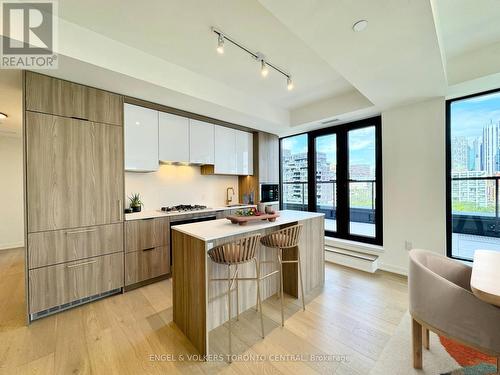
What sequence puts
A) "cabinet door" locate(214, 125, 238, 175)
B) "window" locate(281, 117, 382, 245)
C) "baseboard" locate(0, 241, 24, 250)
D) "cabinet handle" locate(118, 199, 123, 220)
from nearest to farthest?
1. "cabinet handle" locate(118, 199, 123, 220)
2. "window" locate(281, 117, 382, 245)
3. "cabinet door" locate(214, 125, 238, 175)
4. "baseboard" locate(0, 241, 24, 250)

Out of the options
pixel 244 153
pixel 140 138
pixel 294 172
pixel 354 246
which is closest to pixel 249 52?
pixel 140 138

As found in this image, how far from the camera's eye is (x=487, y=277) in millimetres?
1184

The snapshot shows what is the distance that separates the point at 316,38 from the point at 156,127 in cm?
241

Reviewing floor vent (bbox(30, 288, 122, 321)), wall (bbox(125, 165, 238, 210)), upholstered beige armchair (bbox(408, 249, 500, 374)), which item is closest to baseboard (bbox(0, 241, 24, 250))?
wall (bbox(125, 165, 238, 210))

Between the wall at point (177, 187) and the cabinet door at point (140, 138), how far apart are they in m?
0.45

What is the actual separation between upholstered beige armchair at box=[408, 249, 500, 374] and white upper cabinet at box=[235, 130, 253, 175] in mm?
3305

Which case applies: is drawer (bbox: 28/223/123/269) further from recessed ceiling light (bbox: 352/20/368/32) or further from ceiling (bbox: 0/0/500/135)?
recessed ceiling light (bbox: 352/20/368/32)

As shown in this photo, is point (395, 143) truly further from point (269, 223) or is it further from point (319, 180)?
point (269, 223)

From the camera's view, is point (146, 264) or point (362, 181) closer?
point (146, 264)

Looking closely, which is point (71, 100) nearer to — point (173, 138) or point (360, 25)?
point (173, 138)

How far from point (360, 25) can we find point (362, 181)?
2.85 metres

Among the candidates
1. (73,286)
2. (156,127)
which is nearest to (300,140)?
(156,127)

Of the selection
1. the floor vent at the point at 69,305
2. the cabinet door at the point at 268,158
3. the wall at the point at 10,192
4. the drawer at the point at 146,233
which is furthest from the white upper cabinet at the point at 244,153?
the wall at the point at 10,192

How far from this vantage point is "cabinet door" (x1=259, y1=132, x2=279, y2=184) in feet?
15.4
